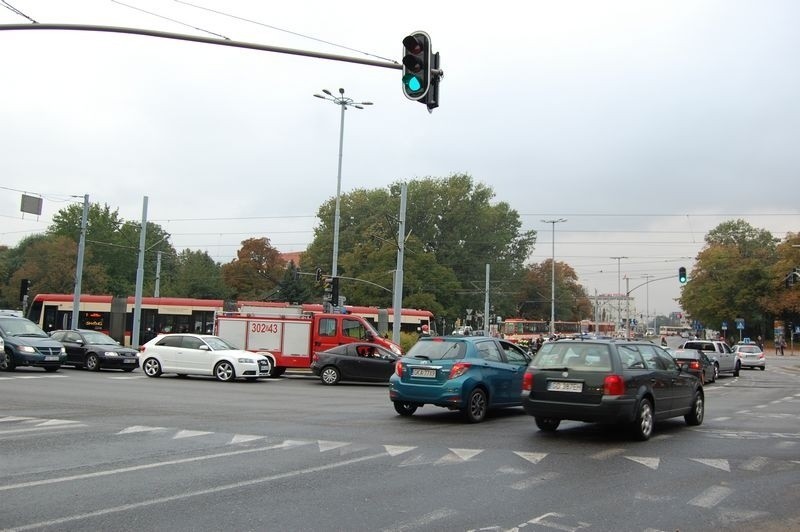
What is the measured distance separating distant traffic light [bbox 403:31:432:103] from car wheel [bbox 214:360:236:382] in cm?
1416

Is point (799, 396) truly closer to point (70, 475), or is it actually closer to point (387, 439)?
point (387, 439)

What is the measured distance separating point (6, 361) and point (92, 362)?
3.29m

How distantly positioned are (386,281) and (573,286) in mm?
65038

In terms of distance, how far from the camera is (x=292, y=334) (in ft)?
85.6

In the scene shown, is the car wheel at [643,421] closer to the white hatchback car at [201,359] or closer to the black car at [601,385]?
the black car at [601,385]

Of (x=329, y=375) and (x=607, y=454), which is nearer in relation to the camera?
(x=607, y=454)

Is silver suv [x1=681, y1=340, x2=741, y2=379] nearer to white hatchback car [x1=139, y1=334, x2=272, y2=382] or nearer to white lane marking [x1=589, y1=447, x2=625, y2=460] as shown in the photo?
white hatchback car [x1=139, y1=334, x2=272, y2=382]

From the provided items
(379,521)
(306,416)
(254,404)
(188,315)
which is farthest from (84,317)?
(379,521)

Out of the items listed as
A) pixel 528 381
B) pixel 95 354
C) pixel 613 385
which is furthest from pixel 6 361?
pixel 613 385

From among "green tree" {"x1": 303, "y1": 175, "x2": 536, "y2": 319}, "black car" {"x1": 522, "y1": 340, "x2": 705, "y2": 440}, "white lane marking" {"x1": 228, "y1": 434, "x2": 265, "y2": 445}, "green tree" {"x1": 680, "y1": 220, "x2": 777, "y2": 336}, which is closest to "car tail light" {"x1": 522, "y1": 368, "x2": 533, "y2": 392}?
"black car" {"x1": 522, "y1": 340, "x2": 705, "y2": 440}

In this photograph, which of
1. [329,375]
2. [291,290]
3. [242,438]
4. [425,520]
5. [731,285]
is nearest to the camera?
[425,520]

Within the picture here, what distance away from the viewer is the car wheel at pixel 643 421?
10.9m

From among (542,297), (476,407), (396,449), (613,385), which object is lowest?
(396,449)

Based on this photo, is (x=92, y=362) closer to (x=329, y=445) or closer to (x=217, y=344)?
(x=217, y=344)
